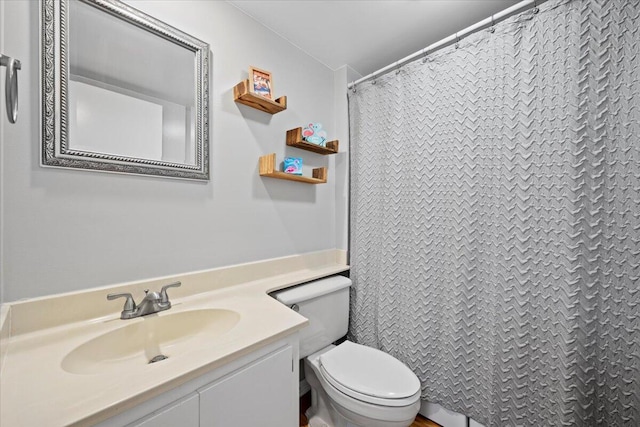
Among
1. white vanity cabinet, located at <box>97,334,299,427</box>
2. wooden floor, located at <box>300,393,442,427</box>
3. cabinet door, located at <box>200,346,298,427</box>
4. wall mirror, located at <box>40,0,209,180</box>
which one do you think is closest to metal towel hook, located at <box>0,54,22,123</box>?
wall mirror, located at <box>40,0,209,180</box>

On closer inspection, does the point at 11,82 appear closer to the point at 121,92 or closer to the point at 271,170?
the point at 121,92

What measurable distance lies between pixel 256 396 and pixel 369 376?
2.07 feet

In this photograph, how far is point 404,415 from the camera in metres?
1.09

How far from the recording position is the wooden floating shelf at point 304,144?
5.11 ft

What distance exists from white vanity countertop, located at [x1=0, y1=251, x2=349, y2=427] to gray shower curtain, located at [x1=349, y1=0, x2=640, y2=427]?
2.89 ft

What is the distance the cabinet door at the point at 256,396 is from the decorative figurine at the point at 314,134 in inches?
47.1

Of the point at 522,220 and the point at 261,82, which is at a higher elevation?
the point at 261,82

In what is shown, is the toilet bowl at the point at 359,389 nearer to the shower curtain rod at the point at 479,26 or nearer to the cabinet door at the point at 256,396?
the cabinet door at the point at 256,396

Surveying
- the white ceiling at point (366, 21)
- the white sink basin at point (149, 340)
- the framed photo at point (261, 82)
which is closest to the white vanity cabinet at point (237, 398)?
the white sink basin at point (149, 340)

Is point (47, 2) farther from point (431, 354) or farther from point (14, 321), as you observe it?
point (431, 354)

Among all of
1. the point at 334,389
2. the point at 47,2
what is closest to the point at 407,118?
the point at 334,389

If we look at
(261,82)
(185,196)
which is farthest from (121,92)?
(261,82)

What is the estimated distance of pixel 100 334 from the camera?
0.87m

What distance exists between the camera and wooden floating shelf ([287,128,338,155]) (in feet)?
5.11
